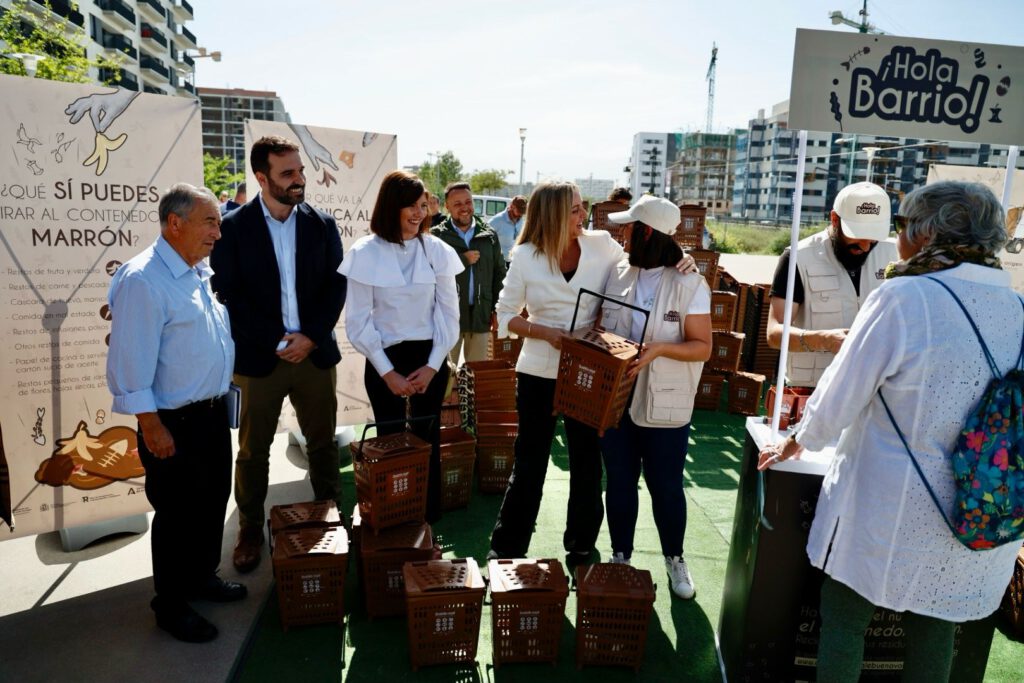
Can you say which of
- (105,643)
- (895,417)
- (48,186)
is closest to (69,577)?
(105,643)

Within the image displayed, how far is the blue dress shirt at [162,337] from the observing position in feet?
8.27

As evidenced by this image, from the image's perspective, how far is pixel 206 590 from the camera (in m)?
3.16

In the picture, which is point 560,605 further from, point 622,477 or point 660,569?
point 660,569

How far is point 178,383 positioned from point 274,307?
0.82 m

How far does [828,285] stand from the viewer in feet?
9.71

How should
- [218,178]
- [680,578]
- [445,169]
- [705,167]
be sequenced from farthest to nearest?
1. [705,167]
2. [445,169]
3. [218,178]
4. [680,578]

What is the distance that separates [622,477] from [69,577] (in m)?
2.81

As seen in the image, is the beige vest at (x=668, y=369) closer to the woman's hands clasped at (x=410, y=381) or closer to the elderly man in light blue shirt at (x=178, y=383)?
the woman's hands clasped at (x=410, y=381)

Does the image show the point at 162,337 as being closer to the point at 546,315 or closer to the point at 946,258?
the point at 546,315

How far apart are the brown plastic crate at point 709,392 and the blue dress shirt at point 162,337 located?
4.94 metres

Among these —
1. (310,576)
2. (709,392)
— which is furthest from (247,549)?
(709,392)

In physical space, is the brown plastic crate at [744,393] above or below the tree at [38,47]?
below

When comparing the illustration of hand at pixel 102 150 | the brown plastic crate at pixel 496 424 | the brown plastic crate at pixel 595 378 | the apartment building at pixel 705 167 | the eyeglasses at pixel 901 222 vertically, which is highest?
the apartment building at pixel 705 167

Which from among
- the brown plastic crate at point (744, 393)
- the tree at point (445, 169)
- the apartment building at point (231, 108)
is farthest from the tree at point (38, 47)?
the apartment building at point (231, 108)
